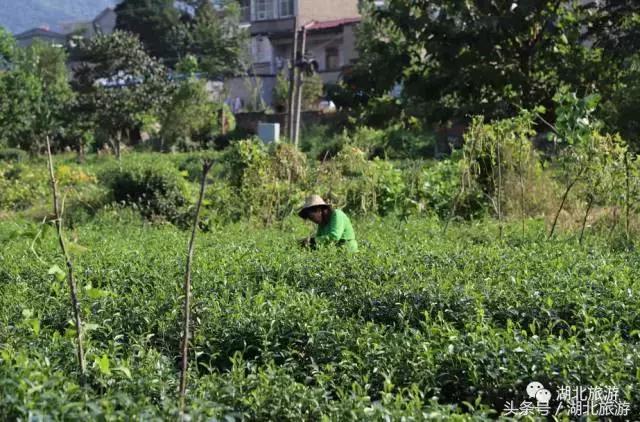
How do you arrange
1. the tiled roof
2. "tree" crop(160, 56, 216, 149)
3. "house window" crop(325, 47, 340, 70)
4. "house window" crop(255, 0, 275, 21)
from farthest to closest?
1. "house window" crop(255, 0, 275, 21)
2. "house window" crop(325, 47, 340, 70)
3. the tiled roof
4. "tree" crop(160, 56, 216, 149)

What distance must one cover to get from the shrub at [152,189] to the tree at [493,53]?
605 centimetres

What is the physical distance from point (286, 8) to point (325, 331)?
3949cm

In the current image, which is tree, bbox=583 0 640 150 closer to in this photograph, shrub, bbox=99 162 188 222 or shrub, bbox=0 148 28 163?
shrub, bbox=99 162 188 222

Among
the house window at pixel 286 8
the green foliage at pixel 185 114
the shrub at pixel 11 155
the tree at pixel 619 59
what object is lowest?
the shrub at pixel 11 155

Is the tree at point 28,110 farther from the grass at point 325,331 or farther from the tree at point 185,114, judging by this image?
the grass at point 325,331

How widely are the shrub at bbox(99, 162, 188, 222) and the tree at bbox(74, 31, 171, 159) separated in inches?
430

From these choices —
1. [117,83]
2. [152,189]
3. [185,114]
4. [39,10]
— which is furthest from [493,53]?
[39,10]

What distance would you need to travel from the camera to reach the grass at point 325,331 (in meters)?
3.98

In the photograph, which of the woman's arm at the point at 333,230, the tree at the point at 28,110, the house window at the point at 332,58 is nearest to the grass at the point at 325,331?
the woman's arm at the point at 333,230

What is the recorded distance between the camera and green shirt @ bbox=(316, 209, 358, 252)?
7891 mm

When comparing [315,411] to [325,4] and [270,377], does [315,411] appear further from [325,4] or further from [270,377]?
[325,4]

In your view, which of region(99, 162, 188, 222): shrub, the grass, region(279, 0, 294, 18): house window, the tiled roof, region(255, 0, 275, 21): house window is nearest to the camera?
the grass

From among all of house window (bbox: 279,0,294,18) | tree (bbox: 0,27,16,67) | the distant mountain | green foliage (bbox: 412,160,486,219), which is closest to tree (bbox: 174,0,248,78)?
house window (bbox: 279,0,294,18)

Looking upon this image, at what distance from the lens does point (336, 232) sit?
798 cm
